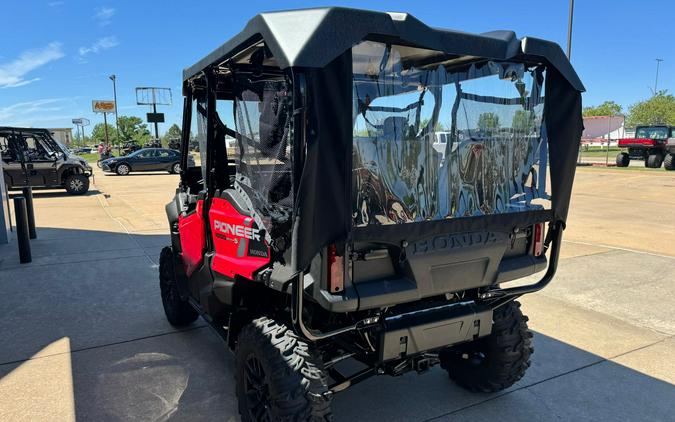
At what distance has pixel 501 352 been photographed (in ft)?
9.89

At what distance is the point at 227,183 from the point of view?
308 cm

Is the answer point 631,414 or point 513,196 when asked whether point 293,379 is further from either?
point 631,414

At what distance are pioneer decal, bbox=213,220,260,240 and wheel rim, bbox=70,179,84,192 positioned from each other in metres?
14.8

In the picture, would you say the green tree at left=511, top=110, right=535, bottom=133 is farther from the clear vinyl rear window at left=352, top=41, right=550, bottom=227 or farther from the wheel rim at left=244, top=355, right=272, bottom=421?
the wheel rim at left=244, top=355, right=272, bottom=421

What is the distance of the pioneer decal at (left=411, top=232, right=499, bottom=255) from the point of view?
2314 mm

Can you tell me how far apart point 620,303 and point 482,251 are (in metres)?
3.44

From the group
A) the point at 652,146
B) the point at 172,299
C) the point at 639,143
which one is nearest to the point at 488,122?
the point at 172,299

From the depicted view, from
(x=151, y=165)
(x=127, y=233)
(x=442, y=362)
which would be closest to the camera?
(x=442, y=362)

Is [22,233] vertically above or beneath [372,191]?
beneath

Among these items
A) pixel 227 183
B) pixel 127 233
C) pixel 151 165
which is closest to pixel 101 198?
pixel 127 233

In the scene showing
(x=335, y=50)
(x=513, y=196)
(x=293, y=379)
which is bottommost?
(x=293, y=379)

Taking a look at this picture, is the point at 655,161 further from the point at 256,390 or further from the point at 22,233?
the point at 256,390

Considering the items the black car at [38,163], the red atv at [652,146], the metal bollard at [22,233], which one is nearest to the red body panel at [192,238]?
the metal bollard at [22,233]

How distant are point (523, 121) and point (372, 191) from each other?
105 cm
